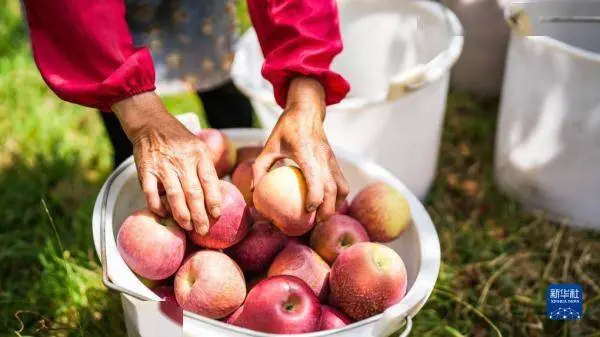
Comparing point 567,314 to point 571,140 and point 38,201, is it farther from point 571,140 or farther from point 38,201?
point 38,201

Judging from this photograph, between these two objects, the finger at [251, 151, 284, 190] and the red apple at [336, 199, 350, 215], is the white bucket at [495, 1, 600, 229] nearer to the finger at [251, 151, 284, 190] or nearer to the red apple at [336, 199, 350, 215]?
the red apple at [336, 199, 350, 215]

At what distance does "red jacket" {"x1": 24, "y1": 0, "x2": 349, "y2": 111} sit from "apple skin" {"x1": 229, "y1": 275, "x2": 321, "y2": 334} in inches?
15.8

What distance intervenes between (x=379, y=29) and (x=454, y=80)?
0.53m

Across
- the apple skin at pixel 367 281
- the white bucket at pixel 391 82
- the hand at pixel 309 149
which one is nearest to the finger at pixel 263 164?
the hand at pixel 309 149

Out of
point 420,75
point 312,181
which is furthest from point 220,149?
point 420,75

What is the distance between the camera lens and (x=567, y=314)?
1.52 metres

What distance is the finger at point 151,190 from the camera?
3.88 ft

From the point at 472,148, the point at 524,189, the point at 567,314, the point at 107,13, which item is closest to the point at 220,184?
the point at 107,13

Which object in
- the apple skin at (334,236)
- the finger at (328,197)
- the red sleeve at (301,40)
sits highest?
the red sleeve at (301,40)

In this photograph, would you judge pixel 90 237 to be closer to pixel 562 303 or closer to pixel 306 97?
pixel 306 97

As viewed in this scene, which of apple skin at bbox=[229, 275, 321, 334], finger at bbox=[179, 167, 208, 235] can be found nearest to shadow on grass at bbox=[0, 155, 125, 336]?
finger at bbox=[179, 167, 208, 235]

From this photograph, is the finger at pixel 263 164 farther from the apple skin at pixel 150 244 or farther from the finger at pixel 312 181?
the apple skin at pixel 150 244

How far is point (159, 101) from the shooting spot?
4.16 ft

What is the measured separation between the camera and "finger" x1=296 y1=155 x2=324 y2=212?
1192mm
